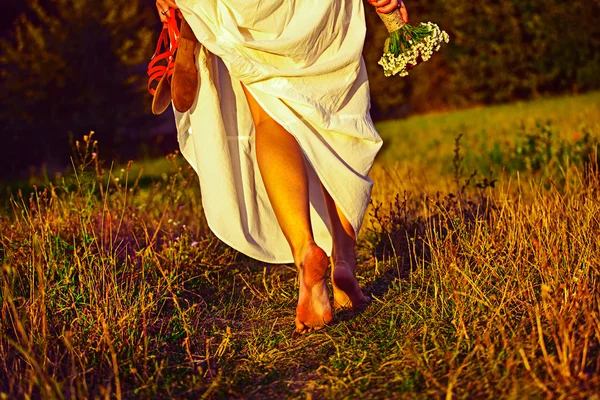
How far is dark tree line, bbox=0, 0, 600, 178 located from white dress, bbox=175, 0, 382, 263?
5.01 m

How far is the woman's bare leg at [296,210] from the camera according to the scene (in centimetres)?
286

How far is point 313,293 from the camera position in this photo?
9.34 feet

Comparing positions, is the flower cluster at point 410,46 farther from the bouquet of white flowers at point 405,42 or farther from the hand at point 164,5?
the hand at point 164,5

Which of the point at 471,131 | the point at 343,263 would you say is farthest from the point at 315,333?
the point at 471,131

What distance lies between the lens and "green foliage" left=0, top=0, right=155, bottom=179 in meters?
11.6

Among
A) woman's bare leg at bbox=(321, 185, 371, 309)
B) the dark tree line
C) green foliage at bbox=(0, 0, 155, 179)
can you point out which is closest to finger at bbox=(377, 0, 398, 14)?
woman's bare leg at bbox=(321, 185, 371, 309)

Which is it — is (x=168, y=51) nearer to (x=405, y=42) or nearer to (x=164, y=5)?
(x=164, y=5)

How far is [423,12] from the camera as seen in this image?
20188 mm

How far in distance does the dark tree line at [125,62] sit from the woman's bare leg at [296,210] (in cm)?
538

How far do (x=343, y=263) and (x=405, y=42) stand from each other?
0.93m

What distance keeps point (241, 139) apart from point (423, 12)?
1754cm

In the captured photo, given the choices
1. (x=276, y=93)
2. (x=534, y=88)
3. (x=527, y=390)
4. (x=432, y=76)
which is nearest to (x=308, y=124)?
(x=276, y=93)

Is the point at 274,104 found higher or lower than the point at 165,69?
lower

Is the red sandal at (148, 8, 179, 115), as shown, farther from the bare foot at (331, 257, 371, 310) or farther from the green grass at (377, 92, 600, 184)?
the green grass at (377, 92, 600, 184)
